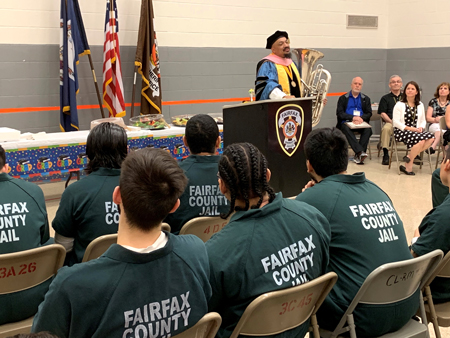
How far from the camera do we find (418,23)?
866cm

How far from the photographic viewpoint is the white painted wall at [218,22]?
19.1ft

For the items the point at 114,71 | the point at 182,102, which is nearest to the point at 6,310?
the point at 114,71

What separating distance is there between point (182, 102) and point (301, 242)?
569 centimetres

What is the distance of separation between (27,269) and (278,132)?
2.45 metres

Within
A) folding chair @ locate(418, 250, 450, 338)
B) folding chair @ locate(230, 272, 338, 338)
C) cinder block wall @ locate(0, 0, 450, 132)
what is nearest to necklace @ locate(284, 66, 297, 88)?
cinder block wall @ locate(0, 0, 450, 132)

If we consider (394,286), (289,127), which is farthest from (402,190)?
(394,286)

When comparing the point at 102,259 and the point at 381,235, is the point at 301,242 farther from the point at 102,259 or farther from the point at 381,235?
the point at 102,259

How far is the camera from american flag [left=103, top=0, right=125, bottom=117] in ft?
19.8

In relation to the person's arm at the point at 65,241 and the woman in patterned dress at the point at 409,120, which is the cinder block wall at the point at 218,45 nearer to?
the woman in patterned dress at the point at 409,120

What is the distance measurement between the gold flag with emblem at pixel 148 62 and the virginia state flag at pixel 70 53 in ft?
2.38

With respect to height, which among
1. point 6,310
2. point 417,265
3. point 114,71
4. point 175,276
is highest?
point 114,71

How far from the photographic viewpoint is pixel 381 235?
194 centimetres

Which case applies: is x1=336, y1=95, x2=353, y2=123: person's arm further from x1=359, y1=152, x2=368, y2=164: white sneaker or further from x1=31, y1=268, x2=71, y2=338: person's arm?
x1=31, y1=268, x2=71, y2=338: person's arm

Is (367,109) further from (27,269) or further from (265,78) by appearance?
(27,269)
